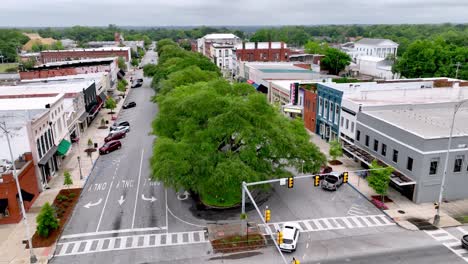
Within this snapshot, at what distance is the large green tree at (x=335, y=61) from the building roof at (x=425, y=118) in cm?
7238

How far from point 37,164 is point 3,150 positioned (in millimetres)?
4398

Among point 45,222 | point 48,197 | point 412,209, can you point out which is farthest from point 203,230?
point 412,209

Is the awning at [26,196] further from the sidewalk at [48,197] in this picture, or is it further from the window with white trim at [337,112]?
the window with white trim at [337,112]

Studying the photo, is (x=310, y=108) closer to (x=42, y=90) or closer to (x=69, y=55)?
(x=42, y=90)

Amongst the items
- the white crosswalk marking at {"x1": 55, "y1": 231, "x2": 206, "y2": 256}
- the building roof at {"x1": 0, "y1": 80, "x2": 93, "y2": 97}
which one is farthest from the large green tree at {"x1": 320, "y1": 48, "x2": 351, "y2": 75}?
the white crosswalk marking at {"x1": 55, "y1": 231, "x2": 206, "y2": 256}

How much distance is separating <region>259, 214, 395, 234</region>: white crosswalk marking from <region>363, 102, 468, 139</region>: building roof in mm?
9665

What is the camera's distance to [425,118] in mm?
46594

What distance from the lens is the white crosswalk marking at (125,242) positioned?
31344 mm

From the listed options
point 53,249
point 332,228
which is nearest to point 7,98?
point 53,249

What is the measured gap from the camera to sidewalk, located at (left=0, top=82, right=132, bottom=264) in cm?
3075

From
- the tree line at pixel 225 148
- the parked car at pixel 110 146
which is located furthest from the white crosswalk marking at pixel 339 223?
the parked car at pixel 110 146

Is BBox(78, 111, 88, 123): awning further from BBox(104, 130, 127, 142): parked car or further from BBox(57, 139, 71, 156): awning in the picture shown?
BBox(57, 139, 71, 156): awning

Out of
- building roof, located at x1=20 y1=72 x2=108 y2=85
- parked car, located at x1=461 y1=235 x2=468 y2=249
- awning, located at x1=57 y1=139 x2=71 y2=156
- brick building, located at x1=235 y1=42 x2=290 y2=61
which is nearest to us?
parked car, located at x1=461 y1=235 x2=468 y2=249

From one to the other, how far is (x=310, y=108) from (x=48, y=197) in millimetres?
44184
